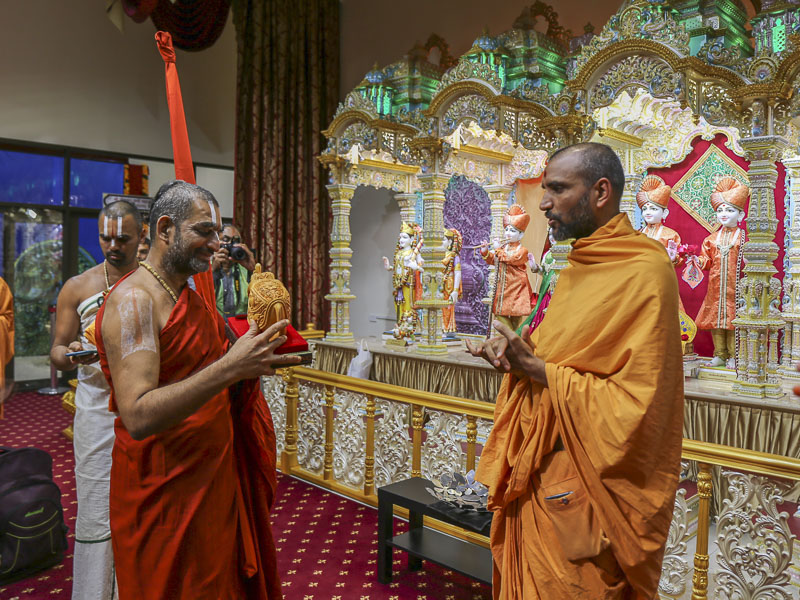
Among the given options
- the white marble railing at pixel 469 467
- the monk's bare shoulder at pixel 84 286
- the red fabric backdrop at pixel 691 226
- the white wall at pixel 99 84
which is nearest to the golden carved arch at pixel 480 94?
the red fabric backdrop at pixel 691 226

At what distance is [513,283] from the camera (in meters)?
6.63

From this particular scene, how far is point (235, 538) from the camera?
75.3 inches

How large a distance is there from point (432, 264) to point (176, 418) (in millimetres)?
4877

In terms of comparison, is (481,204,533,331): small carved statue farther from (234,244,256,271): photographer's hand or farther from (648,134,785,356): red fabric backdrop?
(234,244,256,271): photographer's hand

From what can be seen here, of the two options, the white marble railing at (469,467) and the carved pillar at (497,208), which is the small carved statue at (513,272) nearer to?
the carved pillar at (497,208)

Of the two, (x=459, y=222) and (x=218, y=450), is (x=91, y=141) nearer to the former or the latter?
(x=459, y=222)

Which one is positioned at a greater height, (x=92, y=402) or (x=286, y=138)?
(x=286, y=138)

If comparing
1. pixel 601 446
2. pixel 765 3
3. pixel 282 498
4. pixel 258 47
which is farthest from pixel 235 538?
pixel 258 47

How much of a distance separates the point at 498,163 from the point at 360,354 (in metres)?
2.86

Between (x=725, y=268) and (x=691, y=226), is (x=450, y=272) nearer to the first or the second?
(x=691, y=226)

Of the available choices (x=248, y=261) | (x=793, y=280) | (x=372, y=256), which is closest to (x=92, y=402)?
(x=248, y=261)

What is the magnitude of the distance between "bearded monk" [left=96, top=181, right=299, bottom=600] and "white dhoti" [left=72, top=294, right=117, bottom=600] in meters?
0.82

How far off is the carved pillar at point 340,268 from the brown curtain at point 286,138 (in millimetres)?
1779

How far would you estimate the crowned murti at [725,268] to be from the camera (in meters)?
5.29
